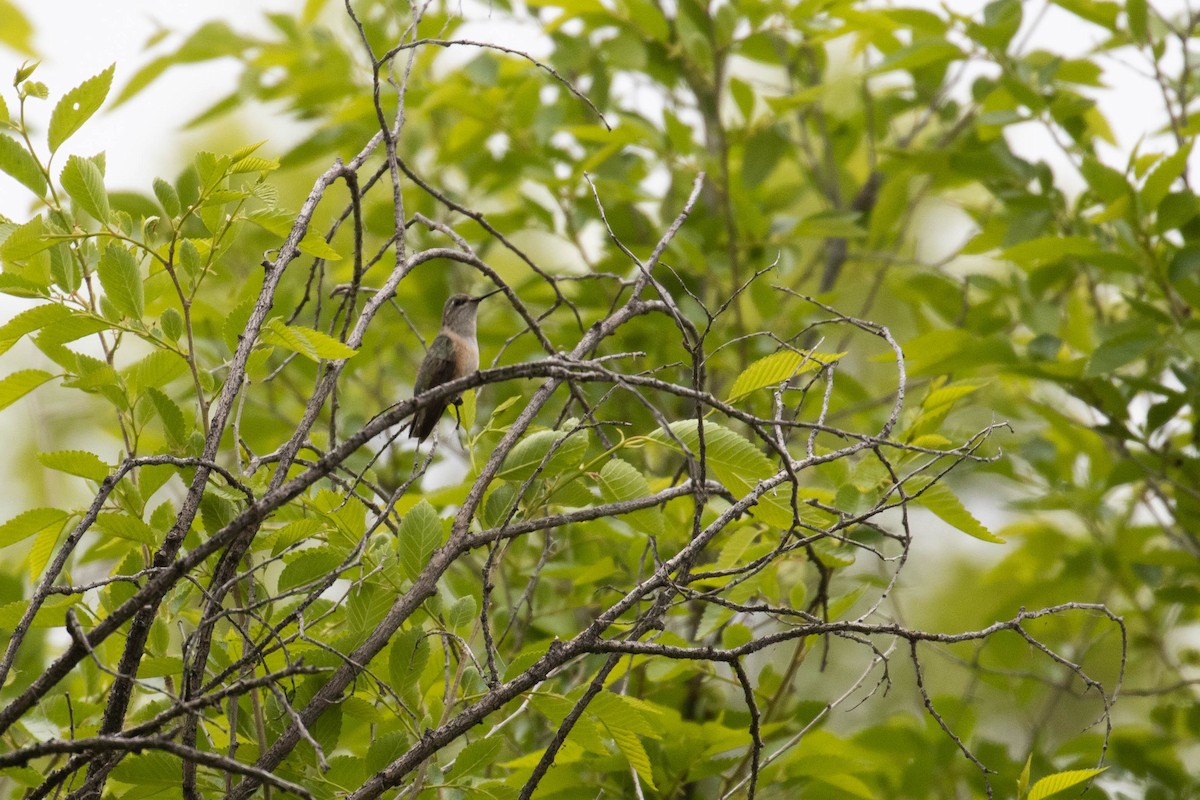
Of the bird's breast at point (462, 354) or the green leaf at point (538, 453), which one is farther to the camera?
the bird's breast at point (462, 354)

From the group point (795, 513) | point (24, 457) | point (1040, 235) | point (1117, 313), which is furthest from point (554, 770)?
point (24, 457)

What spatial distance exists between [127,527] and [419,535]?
2.00ft

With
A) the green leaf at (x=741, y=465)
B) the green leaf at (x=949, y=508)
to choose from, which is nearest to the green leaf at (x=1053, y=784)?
the green leaf at (x=949, y=508)

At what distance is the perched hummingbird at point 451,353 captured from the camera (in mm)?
4887

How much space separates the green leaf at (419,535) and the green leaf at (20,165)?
3.44 ft

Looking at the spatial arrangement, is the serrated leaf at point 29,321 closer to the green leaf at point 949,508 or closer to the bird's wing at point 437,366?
the green leaf at point 949,508

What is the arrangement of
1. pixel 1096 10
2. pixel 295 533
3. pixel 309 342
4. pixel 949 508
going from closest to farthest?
pixel 309 342 < pixel 295 533 < pixel 949 508 < pixel 1096 10

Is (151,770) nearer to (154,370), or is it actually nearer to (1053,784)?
(154,370)

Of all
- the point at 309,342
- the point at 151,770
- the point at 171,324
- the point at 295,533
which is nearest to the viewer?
the point at 309,342

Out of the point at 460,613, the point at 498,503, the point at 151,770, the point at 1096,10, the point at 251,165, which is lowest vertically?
the point at 151,770

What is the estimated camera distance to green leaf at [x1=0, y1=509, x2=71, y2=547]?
2.53m

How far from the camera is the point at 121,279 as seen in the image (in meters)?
2.37

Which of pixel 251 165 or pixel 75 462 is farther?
pixel 75 462

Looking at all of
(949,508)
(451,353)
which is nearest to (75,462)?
(949,508)
